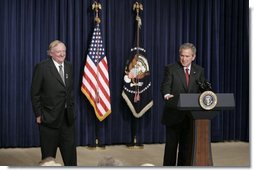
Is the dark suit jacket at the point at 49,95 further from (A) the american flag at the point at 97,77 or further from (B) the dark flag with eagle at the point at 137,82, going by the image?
(B) the dark flag with eagle at the point at 137,82

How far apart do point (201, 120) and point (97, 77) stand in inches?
57.4

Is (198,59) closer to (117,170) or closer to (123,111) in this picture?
(123,111)

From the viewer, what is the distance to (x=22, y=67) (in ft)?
17.1

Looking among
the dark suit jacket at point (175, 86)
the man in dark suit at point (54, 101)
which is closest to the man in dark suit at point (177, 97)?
the dark suit jacket at point (175, 86)

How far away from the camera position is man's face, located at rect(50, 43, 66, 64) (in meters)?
4.96

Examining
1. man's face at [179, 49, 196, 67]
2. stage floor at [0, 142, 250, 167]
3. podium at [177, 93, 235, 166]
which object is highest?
man's face at [179, 49, 196, 67]

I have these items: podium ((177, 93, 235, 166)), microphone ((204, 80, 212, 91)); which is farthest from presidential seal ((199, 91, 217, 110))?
microphone ((204, 80, 212, 91))

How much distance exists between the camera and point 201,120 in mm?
4562

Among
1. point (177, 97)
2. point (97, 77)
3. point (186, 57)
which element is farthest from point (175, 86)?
point (97, 77)

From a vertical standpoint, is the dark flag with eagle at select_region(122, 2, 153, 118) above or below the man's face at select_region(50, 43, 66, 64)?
below

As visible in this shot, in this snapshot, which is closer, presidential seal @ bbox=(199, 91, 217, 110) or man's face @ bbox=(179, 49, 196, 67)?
presidential seal @ bbox=(199, 91, 217, 110)

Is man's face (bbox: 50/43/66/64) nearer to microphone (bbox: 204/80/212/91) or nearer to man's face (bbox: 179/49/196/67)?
man's face (bbox: 179/49/196/67)

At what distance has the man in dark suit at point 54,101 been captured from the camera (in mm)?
4918

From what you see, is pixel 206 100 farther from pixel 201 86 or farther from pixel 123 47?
pixel 123 47
